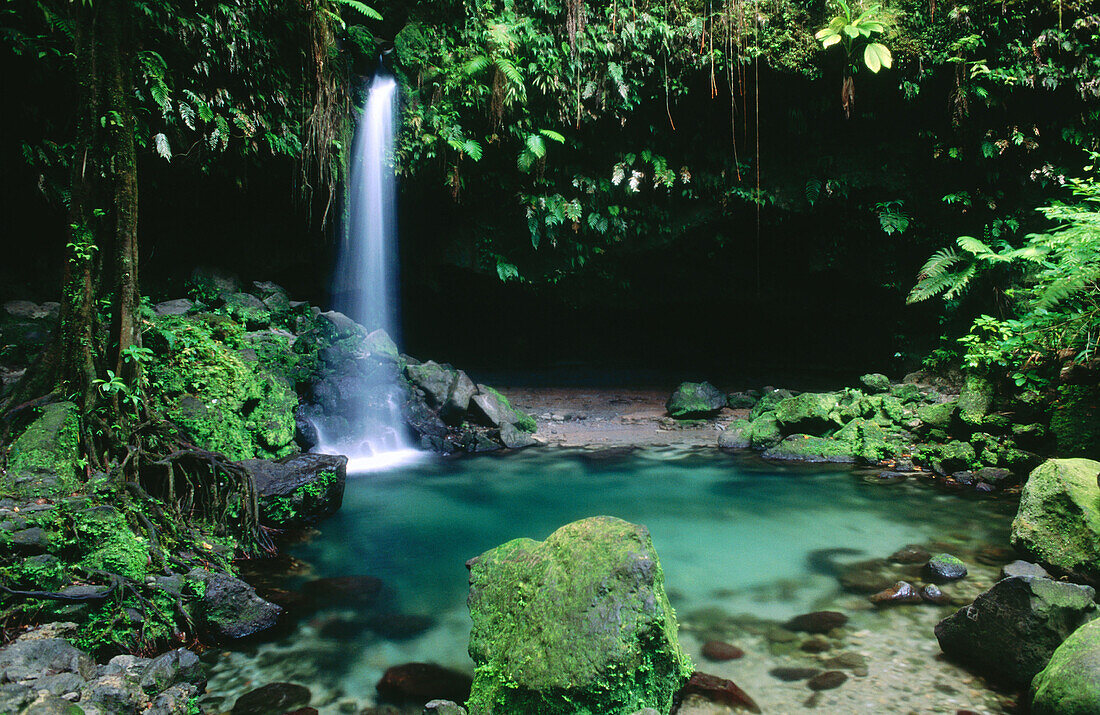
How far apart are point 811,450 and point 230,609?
26.4 ft

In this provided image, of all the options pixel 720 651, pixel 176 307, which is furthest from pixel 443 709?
pixel 176 307

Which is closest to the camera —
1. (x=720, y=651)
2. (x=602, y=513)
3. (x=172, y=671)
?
(x=172, y=671)

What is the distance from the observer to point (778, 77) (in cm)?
977

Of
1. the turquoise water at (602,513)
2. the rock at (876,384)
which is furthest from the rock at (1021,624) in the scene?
the rock at (876,384)

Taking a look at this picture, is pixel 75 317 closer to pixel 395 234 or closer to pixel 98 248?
pixel 98 248

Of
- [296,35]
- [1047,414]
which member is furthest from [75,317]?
[1047,414]

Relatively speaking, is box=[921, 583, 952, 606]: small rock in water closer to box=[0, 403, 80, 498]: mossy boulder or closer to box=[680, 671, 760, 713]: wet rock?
box=[680, 671, 760, 713]: wet rock

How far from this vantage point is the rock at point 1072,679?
253 centimetres

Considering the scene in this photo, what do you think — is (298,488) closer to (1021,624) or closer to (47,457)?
(47,457)

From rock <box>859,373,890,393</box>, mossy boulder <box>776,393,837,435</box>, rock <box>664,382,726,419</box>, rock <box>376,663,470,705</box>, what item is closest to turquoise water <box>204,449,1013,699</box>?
rock <box>376,663,470,705</box>

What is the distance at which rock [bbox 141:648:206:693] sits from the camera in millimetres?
3043

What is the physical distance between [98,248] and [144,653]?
3.26 m

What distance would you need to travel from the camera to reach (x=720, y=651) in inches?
148

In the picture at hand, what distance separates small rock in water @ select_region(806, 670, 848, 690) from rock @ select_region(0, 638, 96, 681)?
3957 mm
